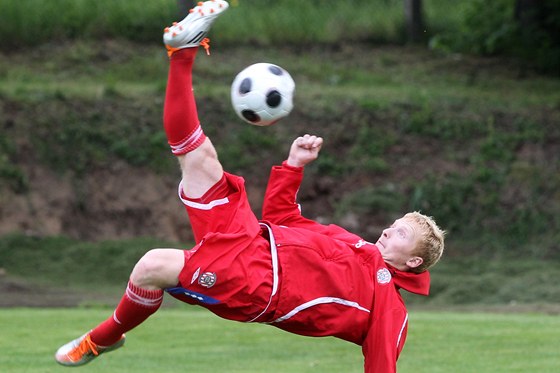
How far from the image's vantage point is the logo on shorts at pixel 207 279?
591 cm

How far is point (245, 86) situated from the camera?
21.1 feet

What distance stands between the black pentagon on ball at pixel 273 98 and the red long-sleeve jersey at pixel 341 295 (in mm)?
714

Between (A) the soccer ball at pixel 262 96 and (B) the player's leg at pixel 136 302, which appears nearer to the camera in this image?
(B) the player's leg at pixel 136 302

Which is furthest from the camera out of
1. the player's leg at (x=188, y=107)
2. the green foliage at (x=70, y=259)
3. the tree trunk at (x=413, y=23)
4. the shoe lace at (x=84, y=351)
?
the tree trunk at (x=413, y=23)

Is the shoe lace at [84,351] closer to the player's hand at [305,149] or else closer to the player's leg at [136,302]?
the player's leg at [136,302]

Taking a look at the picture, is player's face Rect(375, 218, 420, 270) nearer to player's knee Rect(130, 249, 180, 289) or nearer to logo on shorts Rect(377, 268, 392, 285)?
logo on shorts Rect(377, 268, 392, 285)

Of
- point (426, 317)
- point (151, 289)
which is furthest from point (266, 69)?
point (426, 317)

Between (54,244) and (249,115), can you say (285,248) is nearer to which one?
(249,115)

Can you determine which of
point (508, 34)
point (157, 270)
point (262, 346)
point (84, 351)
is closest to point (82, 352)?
point (84, 351)

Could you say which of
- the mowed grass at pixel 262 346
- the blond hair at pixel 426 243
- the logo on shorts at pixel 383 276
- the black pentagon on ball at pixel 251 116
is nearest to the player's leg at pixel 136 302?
the black pentagon on ball at pixel 251 116

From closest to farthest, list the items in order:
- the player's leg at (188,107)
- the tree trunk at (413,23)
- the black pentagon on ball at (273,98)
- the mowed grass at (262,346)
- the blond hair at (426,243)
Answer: the player's leg at (188,107) < the black pentagon on ball at (273,98) < the blond hair at (426,243) < the mowed grass at (262,346) < the tree trunk at (413,23)

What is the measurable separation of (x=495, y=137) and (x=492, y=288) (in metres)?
3.78

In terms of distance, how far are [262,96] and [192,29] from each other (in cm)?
63

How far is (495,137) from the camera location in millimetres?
18172
